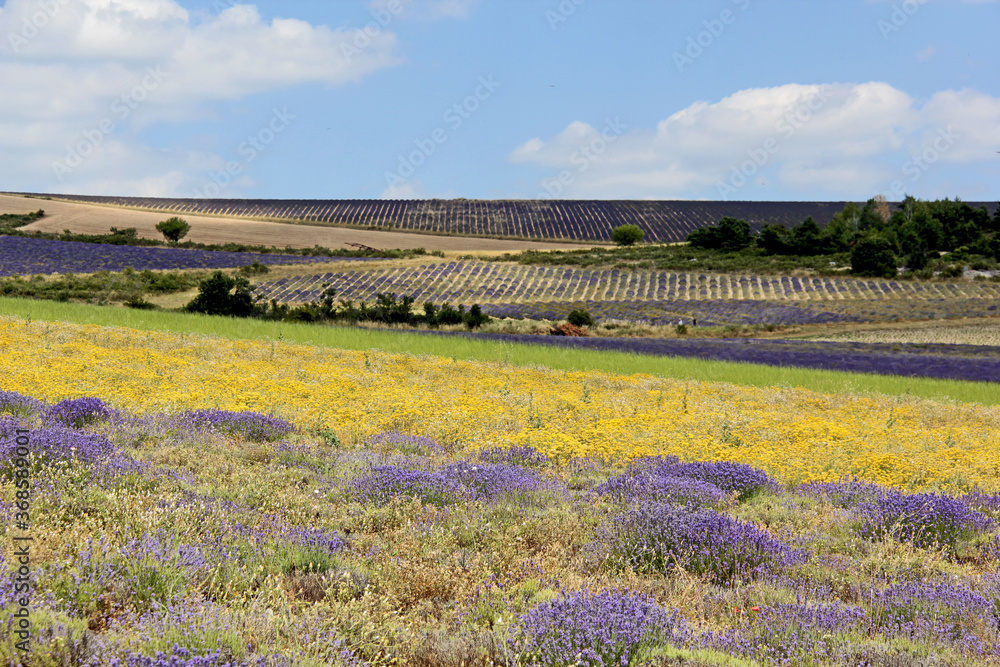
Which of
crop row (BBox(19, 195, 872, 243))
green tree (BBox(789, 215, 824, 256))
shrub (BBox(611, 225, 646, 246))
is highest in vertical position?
crop row (BBox(19, 195, 872, 243))

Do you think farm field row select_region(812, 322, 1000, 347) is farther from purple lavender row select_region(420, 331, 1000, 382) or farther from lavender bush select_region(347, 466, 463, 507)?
lavender bush select_region(347, 466, 463, 507)

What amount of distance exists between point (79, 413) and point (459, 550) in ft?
19.8

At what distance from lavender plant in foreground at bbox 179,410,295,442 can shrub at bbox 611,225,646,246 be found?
101 meters

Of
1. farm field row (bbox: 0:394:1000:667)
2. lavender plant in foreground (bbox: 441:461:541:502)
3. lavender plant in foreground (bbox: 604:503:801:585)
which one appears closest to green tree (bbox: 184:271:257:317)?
farm field row (bbox: 0:394:1000:667)

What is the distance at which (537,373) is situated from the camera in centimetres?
1869

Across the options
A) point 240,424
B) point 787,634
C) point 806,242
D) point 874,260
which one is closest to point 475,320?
point 240,424

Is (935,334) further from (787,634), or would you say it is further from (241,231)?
(241,231)

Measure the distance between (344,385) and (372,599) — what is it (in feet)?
31.0

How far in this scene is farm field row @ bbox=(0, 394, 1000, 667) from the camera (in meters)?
4.24

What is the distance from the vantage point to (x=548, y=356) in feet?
78.9

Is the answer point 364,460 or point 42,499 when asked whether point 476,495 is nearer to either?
point 364,460

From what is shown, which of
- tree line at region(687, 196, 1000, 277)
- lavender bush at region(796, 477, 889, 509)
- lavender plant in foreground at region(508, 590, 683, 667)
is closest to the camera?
lavender plant in foreground at region(508, 590, 683, 667)

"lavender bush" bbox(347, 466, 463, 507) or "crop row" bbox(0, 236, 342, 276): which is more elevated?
"crop row" bbox(0, 236, 342, 276)

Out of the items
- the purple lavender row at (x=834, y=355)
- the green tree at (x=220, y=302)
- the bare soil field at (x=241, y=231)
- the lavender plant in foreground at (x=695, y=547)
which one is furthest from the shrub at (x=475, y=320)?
the bare soil field at (x=241, y=231)
